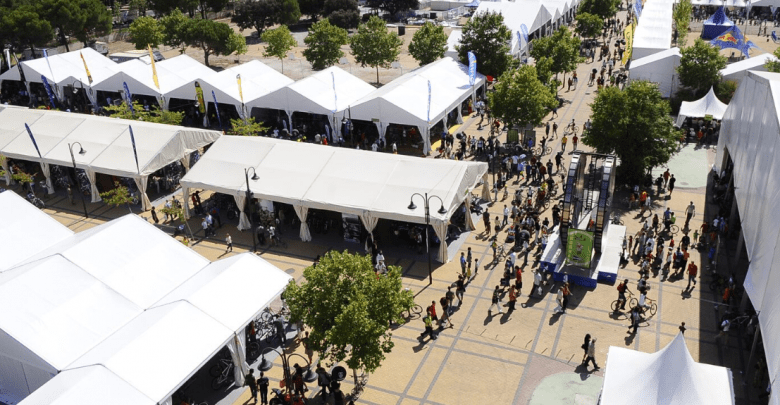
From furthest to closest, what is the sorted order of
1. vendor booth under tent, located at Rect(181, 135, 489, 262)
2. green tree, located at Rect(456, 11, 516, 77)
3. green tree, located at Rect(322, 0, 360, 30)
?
green tree, located at Rect(322, 0, 360, 30)
green tree, located at Rect(456, 11, 516, 77)
vendor booth under tent, located at Rect(181, 135, 489, 262)

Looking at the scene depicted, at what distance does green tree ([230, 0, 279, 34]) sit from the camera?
236 feet

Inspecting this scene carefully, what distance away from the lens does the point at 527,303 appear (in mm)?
22484

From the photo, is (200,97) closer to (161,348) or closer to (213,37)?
(213,37)

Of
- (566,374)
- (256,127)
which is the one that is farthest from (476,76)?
(566,374)

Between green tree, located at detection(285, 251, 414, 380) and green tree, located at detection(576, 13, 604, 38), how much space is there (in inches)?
1936

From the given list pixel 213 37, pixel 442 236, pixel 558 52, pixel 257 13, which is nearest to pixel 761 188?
pixel 442 236

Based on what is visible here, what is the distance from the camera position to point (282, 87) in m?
38.4

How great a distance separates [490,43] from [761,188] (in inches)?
1070

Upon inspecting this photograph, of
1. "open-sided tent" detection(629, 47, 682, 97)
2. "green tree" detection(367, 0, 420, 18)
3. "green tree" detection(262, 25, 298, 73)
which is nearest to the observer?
"open-sided tent" detection(629, 47, 682, 97)

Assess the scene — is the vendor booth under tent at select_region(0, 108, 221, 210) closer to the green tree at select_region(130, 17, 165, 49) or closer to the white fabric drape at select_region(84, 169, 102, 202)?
the white fabric drape at select_region(84, 169, 102, 202)

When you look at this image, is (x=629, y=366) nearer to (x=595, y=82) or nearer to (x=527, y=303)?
(x=527, y=303)

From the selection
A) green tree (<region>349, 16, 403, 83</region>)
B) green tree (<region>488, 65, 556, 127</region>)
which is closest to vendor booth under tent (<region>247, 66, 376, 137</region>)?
green tree (<region>488, 65, 556, 127</region>)

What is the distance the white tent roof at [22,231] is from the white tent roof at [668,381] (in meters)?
19.6

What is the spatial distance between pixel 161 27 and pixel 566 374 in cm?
5497
